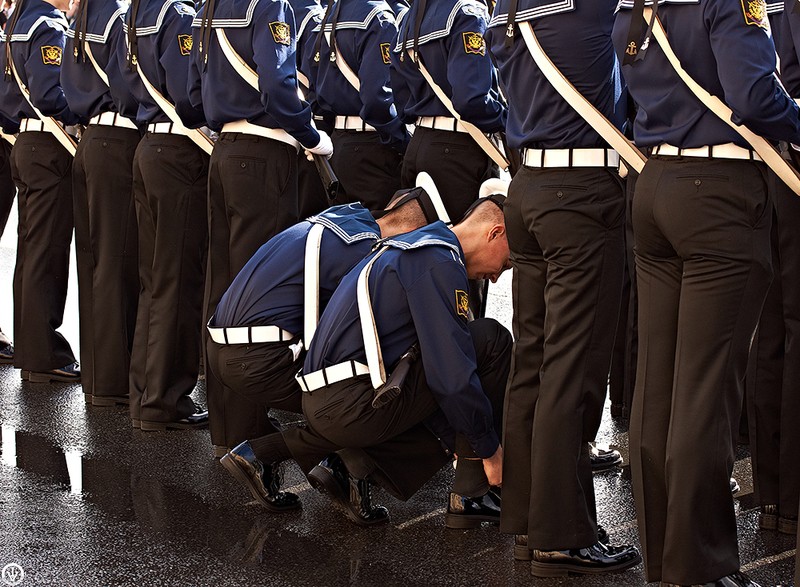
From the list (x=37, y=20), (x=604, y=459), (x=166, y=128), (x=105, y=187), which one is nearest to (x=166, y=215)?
(x=166, y=128)

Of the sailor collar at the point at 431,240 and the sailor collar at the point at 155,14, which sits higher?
the sailor collar at the point at 155,14

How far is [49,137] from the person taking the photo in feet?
22.0

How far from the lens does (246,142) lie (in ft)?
17.7

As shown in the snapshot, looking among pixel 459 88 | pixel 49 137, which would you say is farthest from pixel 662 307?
pixel 49 137

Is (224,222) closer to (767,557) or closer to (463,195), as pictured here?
(463,195)

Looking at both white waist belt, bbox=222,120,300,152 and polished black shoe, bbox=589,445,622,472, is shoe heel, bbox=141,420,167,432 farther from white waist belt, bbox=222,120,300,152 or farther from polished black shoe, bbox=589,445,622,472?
polished black shoe, bbox=589,445,622,472

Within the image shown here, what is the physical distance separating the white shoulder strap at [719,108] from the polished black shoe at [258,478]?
2.05 metres

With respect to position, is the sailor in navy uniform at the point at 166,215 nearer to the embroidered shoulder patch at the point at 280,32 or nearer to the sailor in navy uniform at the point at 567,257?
the embroidered shoulder patch at the point at 280,32

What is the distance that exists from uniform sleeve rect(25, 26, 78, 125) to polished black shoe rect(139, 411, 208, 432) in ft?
5.68

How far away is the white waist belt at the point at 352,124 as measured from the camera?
256 inches

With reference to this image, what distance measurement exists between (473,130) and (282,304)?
151cm

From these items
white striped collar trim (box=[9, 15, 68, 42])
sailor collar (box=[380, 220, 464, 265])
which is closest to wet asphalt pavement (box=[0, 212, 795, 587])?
sailor collar (box=[380, 220, 464, 265])

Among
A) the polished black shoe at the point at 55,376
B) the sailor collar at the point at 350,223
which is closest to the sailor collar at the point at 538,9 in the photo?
the sailor collar at the point at 350,223

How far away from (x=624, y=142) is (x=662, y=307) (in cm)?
52
